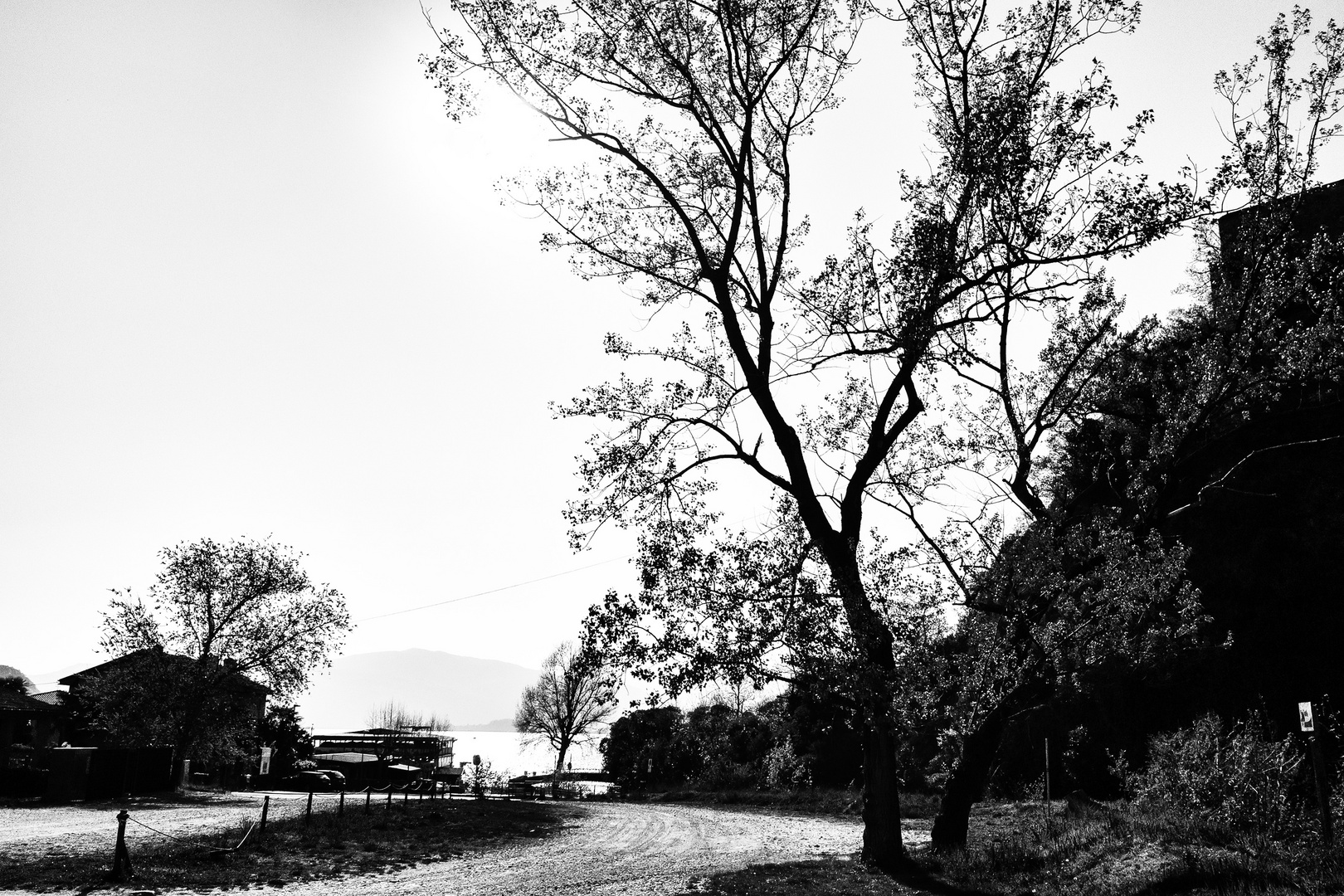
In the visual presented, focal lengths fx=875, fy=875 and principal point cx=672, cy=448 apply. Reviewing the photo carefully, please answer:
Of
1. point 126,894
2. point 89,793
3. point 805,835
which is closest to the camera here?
point 126,894

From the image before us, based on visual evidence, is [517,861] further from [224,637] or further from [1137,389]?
[224,637]

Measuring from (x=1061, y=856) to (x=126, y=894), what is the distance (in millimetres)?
12856

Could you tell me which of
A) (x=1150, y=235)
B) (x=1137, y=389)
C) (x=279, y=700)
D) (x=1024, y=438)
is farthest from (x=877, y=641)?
(x=279, y=700)

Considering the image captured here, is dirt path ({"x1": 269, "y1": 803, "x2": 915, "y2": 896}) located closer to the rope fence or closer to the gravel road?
the gravel road

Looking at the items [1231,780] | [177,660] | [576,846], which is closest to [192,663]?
[177,660]

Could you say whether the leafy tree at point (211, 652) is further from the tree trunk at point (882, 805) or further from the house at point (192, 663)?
the tree trunk at point (882, 805)

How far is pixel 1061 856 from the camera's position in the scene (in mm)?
12789

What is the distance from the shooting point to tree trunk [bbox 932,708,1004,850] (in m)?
14.8

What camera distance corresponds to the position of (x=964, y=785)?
15211 millimetres

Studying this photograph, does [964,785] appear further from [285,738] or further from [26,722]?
[26,722]

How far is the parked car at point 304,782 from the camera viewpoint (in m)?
45.0

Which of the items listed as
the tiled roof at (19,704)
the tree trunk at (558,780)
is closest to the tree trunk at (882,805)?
the tree trunk at (558,780)

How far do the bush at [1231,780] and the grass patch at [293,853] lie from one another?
13.5m

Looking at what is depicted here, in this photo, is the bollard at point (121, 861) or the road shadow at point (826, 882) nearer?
the road shadow at point (826, 882)
